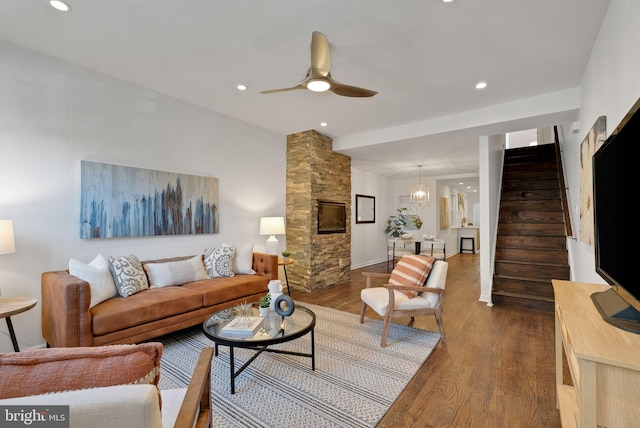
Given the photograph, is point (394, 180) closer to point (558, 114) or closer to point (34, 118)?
point (558, 114)

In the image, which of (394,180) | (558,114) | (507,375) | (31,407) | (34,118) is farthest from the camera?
(394,180)

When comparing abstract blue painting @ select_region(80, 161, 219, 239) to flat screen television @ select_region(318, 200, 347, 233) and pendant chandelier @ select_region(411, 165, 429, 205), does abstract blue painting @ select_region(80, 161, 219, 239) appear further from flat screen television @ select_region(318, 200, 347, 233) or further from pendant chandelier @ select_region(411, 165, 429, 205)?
pendant chandelier @ select_region(411, 165, 429, 205)

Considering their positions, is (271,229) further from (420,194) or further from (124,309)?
(420,194)

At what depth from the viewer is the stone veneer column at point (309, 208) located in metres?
4.91

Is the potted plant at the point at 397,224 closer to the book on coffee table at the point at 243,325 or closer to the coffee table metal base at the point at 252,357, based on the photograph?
the coffee table metal base at the point at 252,357

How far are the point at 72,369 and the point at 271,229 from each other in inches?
147

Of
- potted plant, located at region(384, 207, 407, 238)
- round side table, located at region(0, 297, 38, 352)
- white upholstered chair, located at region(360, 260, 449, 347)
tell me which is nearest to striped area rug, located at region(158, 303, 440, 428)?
white upholstered chair, located at region(360, 260, 449, 347)

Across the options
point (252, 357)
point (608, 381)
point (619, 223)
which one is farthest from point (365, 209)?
point (608, 381)

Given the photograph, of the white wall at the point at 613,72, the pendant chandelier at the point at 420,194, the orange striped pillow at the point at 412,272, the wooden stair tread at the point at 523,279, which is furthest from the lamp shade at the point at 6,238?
the pendant chandelier at the point at 420,194

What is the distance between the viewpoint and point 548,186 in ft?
16.9

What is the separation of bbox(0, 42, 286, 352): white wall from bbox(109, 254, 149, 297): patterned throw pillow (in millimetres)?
398

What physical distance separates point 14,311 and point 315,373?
224 cm

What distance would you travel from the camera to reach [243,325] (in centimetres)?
223

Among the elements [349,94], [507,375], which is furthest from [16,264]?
[507,375]
